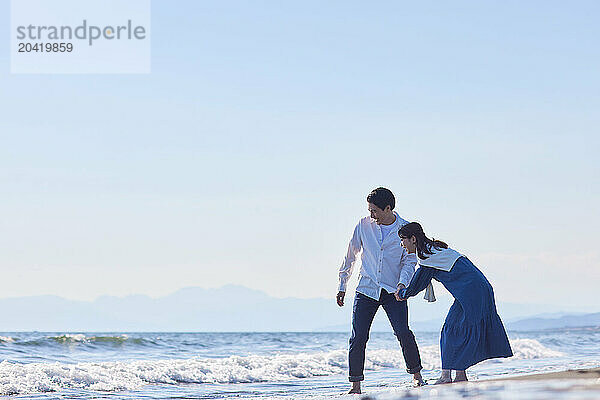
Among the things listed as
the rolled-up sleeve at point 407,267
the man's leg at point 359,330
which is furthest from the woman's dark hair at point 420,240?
the man's leg at point 359,330

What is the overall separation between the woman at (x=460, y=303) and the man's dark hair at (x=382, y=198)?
38 centimetres

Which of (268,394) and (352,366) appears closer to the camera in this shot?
(352,366)

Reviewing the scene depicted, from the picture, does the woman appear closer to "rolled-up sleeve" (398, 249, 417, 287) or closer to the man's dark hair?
"rolled-up sleeve" (398, 249, 417, 287)

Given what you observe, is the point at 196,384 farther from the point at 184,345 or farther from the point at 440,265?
the point at 184,345

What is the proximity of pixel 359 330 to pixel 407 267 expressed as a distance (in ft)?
2.27

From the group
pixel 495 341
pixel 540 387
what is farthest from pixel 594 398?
pixel 495 341

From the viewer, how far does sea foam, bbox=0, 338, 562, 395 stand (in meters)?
9.27

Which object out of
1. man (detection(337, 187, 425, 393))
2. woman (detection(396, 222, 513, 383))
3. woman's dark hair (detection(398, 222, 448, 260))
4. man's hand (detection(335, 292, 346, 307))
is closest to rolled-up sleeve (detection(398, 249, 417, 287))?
man (detection(337, 187, 425, 393))

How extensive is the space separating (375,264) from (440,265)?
63 centimetres

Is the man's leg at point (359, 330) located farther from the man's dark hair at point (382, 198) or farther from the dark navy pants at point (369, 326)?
the man's dark hair at point (382, 198)

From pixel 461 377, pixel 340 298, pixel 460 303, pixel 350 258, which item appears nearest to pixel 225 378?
pixel 340 298

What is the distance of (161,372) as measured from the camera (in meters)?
10.6

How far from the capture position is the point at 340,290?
6.75m

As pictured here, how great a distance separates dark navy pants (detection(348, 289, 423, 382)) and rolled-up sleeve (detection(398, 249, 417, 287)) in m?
0.22
